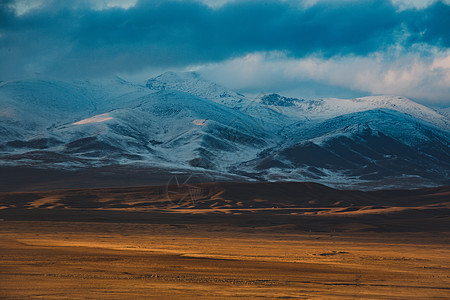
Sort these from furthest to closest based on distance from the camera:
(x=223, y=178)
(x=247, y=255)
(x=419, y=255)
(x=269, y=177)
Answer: (x=269, y=177), (x=223, y=178), (x=419, y=255), (x=247, y=255)

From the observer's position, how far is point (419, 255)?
31.3m

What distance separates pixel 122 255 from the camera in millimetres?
25797

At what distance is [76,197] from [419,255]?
72526 mm

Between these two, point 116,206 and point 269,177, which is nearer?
point 116,206

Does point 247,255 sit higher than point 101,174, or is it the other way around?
point 101,174

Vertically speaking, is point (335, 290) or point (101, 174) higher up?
point (101, 174)

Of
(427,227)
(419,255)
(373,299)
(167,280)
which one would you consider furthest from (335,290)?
(427,227)

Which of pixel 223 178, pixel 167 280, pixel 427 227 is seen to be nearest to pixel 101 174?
pixel 223 178

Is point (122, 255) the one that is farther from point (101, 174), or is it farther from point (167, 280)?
point (101, 174)

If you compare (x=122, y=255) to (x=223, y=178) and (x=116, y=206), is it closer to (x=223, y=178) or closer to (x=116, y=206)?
(x=116, y=206)

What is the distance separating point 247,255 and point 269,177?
563 feet

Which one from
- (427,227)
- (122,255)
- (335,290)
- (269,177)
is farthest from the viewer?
(269,177)

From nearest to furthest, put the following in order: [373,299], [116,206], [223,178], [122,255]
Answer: [373,299], [122,255], [116,206], [223,178]

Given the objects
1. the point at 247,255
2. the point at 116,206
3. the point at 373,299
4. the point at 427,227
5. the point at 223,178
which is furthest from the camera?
the point at 223,178
